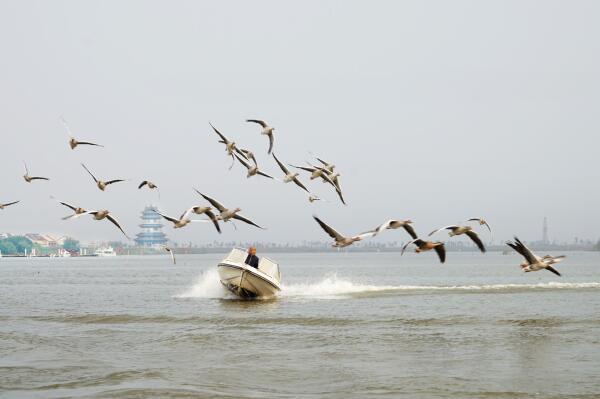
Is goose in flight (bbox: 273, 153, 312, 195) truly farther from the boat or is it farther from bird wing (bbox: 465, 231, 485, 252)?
the boat

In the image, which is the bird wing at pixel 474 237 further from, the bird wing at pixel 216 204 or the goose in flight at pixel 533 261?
the bird wing at pixel 216 204

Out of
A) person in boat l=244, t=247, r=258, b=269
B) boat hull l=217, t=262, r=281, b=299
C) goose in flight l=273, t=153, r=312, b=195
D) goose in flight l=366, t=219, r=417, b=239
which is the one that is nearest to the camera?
goose in flight l=366, t=219, r=417, b=239

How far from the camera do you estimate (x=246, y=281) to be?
1746 inches

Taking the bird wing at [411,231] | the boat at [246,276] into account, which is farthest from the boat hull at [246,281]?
the bird wing at [411,231]

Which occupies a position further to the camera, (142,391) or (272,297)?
(272,297)

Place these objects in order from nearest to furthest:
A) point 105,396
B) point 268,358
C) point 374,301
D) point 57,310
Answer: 1. point 105,396
2. point 268,358
3. point 57,310
4. point 374,301

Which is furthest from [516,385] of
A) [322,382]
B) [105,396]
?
[105,396]

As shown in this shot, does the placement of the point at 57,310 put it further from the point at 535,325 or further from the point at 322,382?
the point at 322,382

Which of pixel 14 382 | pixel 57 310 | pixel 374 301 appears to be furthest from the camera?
pixel 374 301

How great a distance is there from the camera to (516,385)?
2016 centimetres

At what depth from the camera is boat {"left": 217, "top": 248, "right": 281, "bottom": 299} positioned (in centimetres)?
4391

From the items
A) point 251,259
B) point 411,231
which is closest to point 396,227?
point 411,231

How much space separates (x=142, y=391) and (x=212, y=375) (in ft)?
9.36

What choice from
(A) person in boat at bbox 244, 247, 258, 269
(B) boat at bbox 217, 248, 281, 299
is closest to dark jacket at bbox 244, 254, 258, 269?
(A) person in boat at bbox 244, 247, 258, 269
